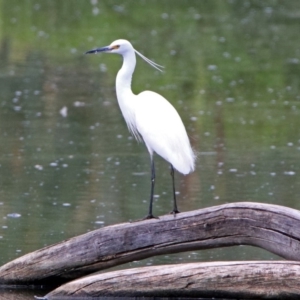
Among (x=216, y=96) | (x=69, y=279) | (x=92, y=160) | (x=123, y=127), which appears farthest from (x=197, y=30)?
(x=69, y=279)

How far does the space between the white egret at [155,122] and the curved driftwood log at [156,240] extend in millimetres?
306

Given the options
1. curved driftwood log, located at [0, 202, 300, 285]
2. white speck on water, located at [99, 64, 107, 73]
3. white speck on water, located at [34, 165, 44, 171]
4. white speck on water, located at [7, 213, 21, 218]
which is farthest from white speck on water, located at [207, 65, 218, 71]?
curved driftwood log, located at [0, 202, 300, 285]

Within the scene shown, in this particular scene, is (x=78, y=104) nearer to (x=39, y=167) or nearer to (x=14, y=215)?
(x=39, y=167)

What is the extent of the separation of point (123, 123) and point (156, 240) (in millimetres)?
5763

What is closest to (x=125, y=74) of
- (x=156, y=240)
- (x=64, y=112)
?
(x=156, y=240)

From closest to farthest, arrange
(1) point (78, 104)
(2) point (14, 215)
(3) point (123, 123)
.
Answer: (2) point (14, 215) → (3) point (123, 123) → (1) point (78, 104)

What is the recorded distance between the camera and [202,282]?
4.91 m

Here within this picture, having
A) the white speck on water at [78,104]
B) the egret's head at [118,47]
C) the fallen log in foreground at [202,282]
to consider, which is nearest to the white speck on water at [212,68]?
the white speck on water at [78,104]

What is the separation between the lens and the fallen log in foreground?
4801 mm

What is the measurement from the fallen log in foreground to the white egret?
2.13 feet

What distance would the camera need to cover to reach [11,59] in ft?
53.2

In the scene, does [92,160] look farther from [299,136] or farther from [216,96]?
[216,96]

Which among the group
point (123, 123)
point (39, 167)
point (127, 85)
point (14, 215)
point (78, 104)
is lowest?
point (14, 215)

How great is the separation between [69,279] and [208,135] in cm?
514
